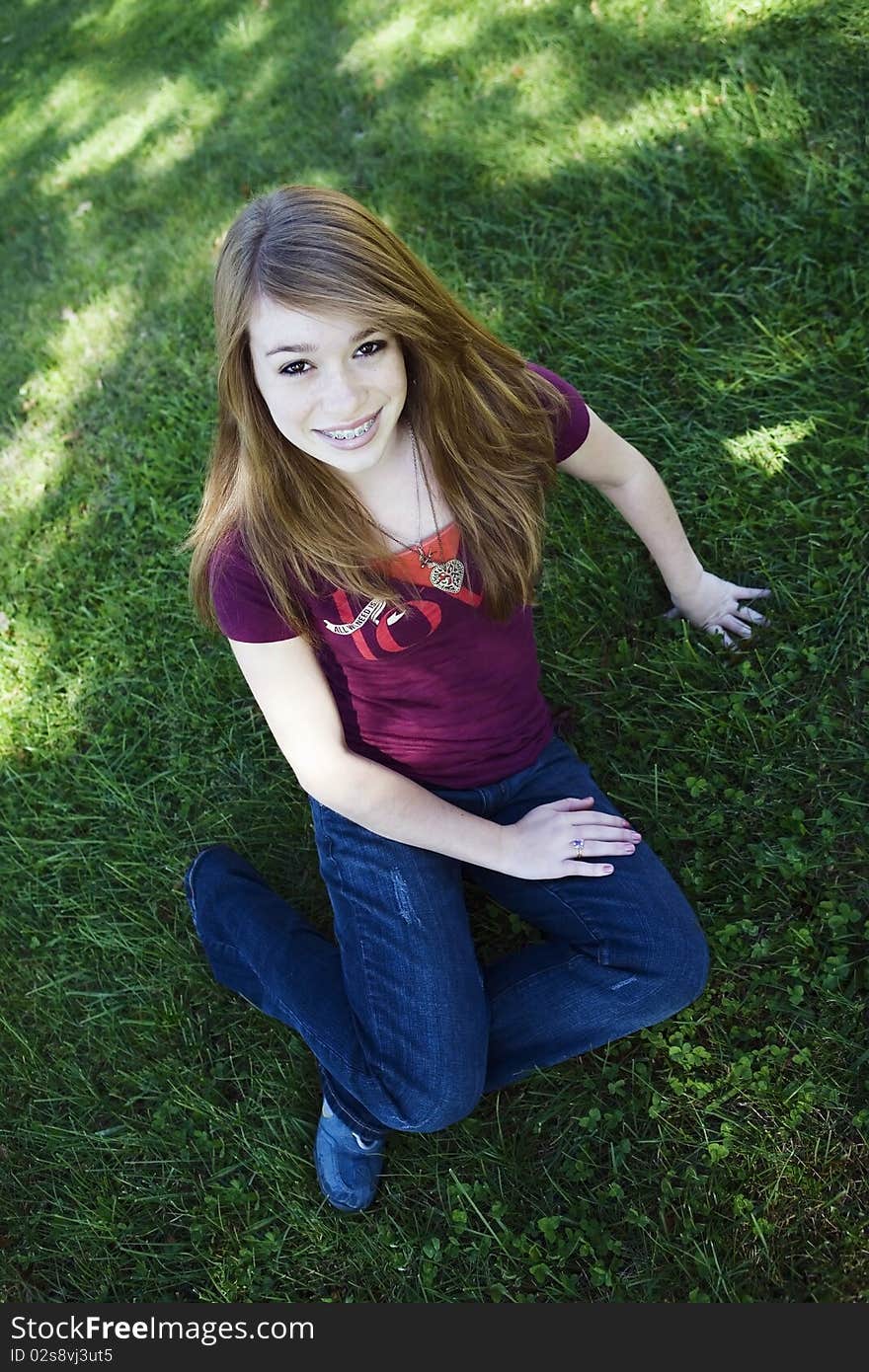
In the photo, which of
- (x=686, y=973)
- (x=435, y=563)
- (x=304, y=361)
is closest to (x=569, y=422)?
(x=435, y=563)

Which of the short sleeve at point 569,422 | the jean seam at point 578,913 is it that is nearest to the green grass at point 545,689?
the jean seam at point 578,913

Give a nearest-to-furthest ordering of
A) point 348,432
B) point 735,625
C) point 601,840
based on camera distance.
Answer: point 348,432, point 601,840, point 735,625

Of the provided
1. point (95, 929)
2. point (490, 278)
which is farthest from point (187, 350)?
point (95, 929)

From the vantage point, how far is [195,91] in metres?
5.24

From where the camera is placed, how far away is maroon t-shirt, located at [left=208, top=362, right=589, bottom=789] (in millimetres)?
2172

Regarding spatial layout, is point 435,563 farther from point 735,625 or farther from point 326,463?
point 735,625

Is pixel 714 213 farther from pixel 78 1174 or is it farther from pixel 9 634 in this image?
pixel 78 1174

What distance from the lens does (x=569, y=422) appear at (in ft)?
7.68

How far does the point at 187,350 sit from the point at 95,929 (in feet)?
7.53

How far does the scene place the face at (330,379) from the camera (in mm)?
1856

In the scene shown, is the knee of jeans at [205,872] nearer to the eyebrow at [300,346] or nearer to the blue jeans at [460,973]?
the blue jeans at [460,973]

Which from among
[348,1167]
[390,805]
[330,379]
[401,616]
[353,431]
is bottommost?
[348,1167]

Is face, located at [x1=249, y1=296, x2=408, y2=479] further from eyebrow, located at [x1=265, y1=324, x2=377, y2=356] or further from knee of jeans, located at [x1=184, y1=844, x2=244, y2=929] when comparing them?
knee of jeans, located at [x1=184, y1=844, x2=244, y2=929]

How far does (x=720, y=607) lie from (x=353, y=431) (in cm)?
129
